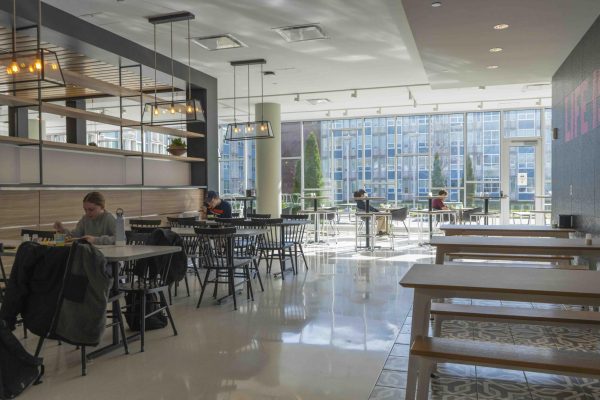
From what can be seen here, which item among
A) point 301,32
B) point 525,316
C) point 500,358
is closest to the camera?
point 500,358

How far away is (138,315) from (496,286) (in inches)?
125

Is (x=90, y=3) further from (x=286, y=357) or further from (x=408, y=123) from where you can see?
(x=408, y=123)

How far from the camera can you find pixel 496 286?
2.51 meters

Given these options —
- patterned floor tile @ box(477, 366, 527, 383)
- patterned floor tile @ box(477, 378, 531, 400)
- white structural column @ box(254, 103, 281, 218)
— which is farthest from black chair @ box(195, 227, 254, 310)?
white structural column @ box(254, 103, 281, 218)

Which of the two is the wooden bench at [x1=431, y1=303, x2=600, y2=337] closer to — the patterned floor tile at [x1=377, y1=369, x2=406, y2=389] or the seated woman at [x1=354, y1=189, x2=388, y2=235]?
the patterned floor tile at [x1=377, y1=369, x2=406, y2=389]

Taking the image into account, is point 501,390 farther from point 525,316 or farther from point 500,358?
point 500,358

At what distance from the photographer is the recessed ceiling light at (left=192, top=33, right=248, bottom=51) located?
717 centimetres

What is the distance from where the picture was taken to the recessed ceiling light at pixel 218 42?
282 inches

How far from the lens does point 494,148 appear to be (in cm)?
1382

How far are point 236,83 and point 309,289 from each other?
17.3 feet

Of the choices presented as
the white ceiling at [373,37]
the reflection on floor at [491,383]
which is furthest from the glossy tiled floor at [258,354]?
the white ceiling at [373,37]

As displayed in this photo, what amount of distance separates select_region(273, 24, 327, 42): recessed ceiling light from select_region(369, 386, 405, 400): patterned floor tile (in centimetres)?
487

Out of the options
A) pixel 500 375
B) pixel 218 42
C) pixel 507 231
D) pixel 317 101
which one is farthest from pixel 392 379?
pixel 317 101

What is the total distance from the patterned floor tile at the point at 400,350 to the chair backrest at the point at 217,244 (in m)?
2.11
